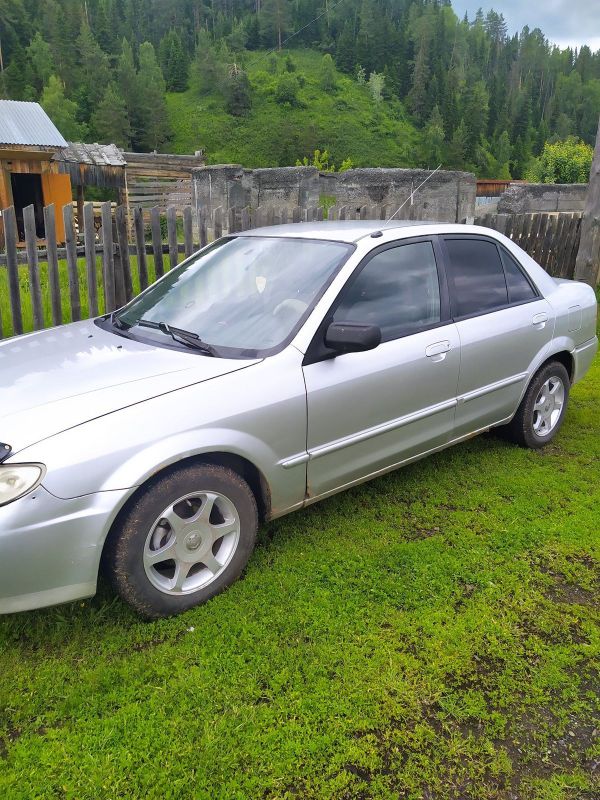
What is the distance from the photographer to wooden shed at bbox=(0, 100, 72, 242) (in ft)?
53.6

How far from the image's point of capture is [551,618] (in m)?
2.77

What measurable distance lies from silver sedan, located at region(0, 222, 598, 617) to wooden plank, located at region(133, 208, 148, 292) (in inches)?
74.8

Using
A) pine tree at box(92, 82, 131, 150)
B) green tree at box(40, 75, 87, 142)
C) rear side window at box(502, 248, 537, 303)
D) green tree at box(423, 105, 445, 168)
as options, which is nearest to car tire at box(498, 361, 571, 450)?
rear side window at box(502, 248, 537, 303)

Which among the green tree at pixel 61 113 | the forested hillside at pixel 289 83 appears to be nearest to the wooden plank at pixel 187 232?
the green tree at pixel 61 113

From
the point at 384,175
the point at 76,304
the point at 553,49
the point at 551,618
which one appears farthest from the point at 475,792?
the point at 553,49

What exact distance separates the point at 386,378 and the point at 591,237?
7125 millimetres

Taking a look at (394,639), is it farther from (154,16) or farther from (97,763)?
(154,16)

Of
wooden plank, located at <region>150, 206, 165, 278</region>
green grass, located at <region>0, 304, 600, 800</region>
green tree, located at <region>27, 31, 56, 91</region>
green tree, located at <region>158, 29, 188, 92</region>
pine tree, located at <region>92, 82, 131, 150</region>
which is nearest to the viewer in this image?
green grass, located at <region>0, 304, 600, 800</region>

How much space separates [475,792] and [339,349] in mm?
1861

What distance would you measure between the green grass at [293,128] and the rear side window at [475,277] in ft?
166

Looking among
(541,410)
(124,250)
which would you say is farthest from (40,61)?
(541,410)

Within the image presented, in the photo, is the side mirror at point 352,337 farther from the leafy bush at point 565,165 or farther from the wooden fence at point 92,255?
the leafy bush at point 565,165

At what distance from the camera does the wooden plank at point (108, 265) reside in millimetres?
5371

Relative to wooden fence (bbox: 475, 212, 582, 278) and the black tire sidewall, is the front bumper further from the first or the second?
wooden fence (bbox: 475, 212, 582, 278)
